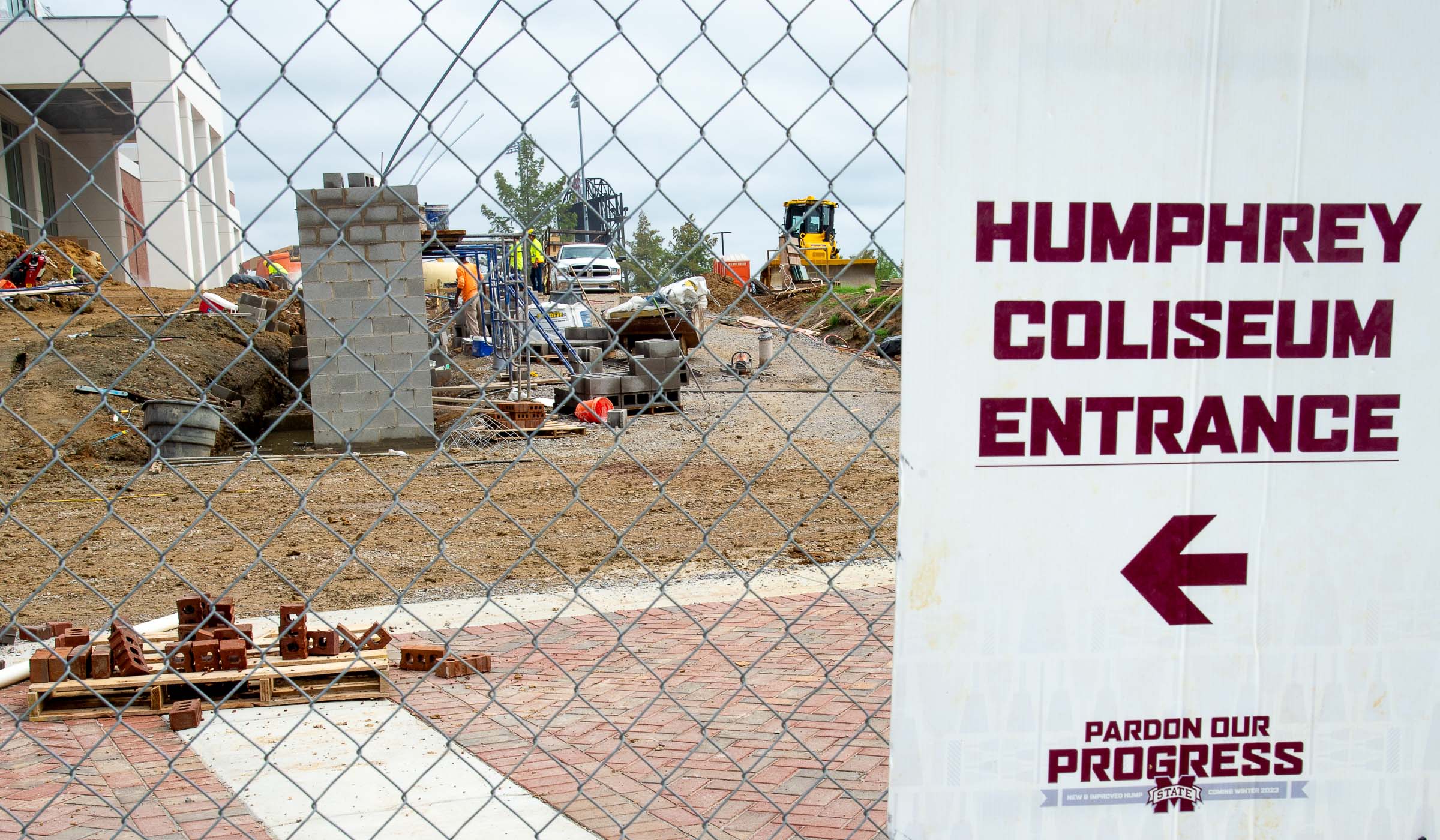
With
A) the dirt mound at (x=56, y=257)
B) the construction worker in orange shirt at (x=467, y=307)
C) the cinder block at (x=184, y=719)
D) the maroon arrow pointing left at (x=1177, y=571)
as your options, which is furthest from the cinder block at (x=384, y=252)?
the maroon arrow pointing left at (x=1177, y=571)

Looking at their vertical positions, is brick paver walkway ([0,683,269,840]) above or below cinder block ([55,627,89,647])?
below

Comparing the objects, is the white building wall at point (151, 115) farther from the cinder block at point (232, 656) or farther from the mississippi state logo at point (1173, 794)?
the mississippi state logo at point (1173, 794)

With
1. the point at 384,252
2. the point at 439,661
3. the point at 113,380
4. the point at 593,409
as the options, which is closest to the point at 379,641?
the point at 439,661

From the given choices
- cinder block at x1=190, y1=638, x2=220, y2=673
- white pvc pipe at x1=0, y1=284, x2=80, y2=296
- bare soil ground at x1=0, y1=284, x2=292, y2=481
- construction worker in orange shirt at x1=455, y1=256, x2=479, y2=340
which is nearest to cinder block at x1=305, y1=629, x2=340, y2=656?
cinder block at x1=190, y1=638, x2=220, y2=673

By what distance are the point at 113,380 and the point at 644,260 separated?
984 centimetres

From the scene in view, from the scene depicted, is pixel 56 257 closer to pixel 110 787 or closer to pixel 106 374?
pixel 106 374

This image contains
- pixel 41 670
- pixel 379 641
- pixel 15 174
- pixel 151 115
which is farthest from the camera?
pixel 15 174

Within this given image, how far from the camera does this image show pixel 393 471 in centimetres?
1177

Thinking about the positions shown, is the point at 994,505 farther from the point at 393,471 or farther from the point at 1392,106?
the point at 393,471

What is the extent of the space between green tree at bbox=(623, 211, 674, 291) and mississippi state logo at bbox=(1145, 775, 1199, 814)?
126 cm

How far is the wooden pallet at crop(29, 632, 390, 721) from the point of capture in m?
4.15

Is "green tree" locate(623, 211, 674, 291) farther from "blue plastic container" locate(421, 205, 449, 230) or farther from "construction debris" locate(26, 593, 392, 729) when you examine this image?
"construction debris" locate(26, 593, 392, 729)

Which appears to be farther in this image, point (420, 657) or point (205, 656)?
point (420, 657)

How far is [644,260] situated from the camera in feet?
8.30
